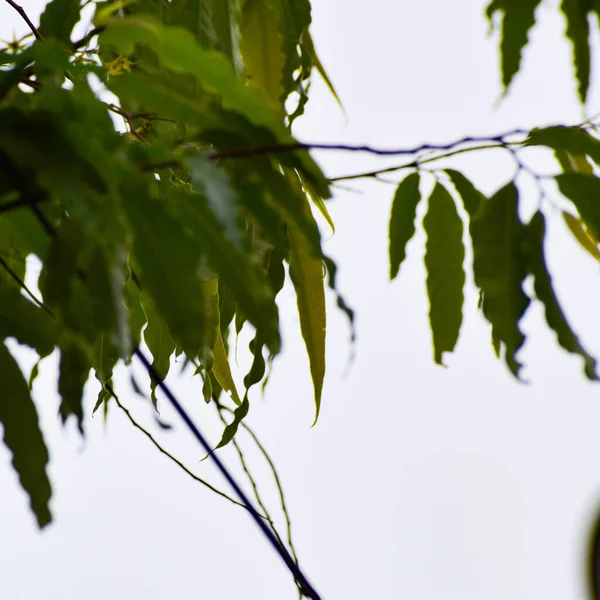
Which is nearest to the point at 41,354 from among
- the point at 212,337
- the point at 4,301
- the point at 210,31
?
the point at 4,301

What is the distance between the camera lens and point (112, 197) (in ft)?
0.71

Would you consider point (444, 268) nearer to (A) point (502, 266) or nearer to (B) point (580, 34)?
(A) point (502, 266)

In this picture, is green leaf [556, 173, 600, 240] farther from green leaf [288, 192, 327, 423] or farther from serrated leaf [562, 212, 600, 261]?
green leaf [288, 192, 327, 423]

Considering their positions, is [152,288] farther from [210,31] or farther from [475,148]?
[210,31]

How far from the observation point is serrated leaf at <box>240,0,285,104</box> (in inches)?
19.7

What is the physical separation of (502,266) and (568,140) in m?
0.06

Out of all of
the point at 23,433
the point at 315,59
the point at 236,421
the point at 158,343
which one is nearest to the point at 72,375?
the point at 23,433

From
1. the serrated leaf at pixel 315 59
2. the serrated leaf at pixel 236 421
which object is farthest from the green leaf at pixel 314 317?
the serrated leaf at pixel 315 59

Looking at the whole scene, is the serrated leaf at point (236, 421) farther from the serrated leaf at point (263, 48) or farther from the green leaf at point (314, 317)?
the serrated leaf at point (263, 48)

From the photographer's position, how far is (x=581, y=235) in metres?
0.45

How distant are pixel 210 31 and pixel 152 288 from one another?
286 mm

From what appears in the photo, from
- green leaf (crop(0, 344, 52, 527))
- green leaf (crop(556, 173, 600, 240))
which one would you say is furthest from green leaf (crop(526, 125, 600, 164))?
green leaf (crop(0, 344, 52, 527))

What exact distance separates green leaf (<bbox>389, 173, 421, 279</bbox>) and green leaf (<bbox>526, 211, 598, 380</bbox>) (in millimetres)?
84

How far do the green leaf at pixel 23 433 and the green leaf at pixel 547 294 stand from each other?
0.20 meters
